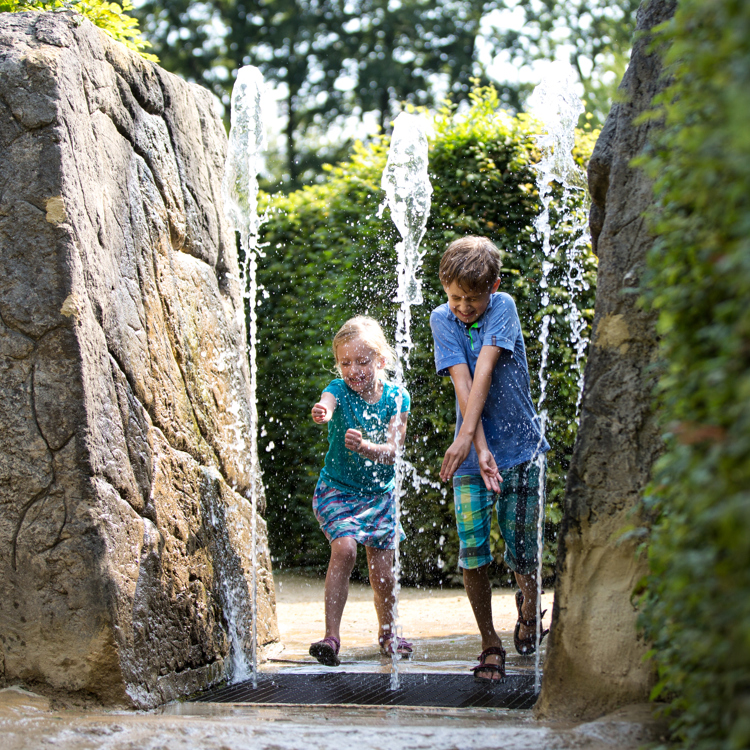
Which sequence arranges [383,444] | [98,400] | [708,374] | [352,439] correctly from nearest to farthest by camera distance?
1. [708,374]
2. [98,400]
3. [352,439]
4. [383,444]

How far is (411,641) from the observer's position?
3.79 m

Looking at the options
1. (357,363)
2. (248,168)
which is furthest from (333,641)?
(248,168)

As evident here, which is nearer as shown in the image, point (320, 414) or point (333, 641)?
point (333, 641)

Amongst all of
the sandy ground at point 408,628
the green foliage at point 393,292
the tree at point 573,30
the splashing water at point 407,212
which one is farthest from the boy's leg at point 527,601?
the tree at point 573,30

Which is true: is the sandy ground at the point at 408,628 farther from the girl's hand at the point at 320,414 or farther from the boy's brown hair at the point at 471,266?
the boy's brown hair at the point at 471,266

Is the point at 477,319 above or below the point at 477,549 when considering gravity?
above

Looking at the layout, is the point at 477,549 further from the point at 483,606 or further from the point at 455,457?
the point at 455,457

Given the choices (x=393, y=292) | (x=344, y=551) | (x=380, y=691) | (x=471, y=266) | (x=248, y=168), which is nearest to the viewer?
(x=380, y=691)

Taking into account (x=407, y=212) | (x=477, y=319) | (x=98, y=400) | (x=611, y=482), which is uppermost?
(x=407, y=212)

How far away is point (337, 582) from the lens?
3240mm

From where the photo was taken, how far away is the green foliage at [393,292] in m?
5.12

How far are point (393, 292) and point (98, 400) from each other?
3.14 meters

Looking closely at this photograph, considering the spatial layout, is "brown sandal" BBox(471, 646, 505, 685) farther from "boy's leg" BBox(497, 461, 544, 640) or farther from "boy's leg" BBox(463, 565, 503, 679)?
"boy's leg" BBox(497, 461, 544, 640)

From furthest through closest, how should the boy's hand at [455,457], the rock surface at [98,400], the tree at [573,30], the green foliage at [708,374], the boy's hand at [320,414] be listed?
the tree at [573,30]
the boy's hand at [320,414]
the boy's hand at [455,457]
the rock surface at [98,400]
the green foliage at [708,374]
